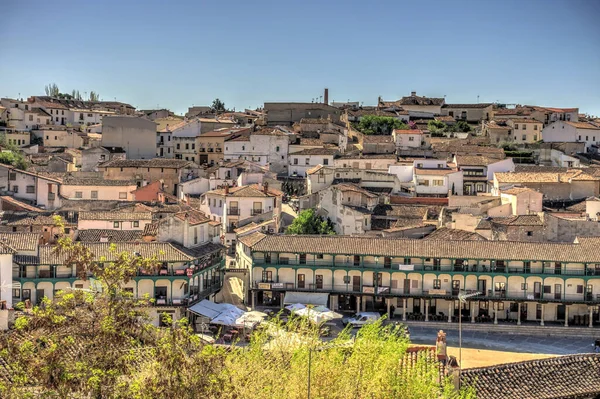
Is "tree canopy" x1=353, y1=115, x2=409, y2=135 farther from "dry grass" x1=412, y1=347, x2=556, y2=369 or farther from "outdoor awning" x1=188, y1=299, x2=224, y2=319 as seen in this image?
"dry grass" x1=412, y1=347, x2=556, y2=369

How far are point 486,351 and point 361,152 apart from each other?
41369mm

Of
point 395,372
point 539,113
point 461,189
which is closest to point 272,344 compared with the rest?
point 395,372

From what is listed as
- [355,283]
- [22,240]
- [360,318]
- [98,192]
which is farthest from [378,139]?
[22,240]

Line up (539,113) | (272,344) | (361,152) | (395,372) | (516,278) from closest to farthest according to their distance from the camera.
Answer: (395,372)
(272,344)
(516,278)
(361,152)
(539,113)

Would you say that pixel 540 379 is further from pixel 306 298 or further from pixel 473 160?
pixel 473 160

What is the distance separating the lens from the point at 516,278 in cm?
5462

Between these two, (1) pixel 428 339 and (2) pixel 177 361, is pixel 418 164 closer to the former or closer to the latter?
(1) pixel 428 339

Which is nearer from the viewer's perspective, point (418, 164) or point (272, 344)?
point (272, 344)

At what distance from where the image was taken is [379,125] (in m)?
102

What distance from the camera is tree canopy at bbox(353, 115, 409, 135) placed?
101 meters

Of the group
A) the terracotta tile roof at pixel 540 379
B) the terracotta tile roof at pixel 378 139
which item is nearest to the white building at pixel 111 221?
the terracotta tile roof at pixel 378 139

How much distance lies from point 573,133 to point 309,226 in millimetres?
43754

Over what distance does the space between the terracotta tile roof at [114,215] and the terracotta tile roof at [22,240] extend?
8872mm

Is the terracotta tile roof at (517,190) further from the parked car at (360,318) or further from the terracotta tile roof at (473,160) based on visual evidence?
the parked car at (360,318)
